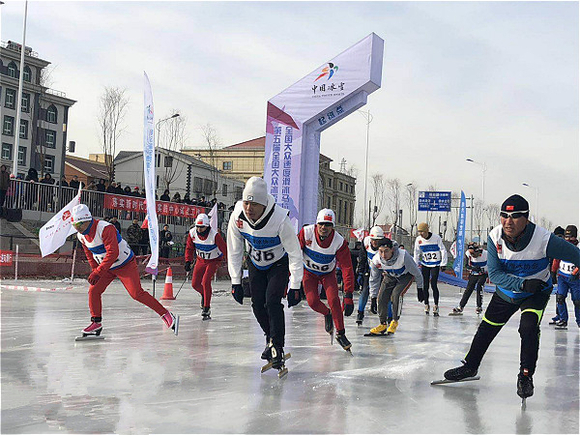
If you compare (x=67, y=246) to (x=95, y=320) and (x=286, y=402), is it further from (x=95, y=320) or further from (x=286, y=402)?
(x=286, y=402)

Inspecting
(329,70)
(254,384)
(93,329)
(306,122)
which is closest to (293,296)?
(254,384)

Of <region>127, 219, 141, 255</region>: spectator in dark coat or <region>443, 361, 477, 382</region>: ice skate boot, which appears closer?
<region>443, 361, 477, 382</region>: ice skate boot

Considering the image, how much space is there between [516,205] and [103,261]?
5222 mm

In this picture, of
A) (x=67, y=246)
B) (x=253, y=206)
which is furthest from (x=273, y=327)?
(x=67, y=246)

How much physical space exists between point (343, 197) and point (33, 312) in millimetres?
79921

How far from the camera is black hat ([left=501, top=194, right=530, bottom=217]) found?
18.2 ft

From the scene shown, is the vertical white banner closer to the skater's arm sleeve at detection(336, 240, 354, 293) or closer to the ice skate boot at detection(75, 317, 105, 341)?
the ice skate boot at detection(75, 317, 105, 341)

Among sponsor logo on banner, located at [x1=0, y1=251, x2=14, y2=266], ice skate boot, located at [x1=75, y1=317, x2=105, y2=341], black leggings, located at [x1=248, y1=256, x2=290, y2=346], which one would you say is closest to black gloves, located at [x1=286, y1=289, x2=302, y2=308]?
black leggings, located at [x1=248, y1=256, x2=290, y2=346]

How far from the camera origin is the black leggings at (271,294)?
6.70 meters

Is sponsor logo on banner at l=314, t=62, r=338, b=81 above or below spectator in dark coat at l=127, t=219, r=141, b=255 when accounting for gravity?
above

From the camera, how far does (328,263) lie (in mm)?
8391

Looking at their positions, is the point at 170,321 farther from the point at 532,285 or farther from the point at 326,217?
the point at 532,285

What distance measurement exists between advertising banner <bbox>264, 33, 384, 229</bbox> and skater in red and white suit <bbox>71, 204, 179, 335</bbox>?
925 cm

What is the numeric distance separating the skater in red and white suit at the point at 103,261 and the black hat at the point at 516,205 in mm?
4844
